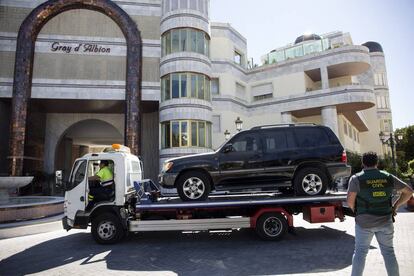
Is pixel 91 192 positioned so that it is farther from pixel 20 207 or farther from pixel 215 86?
pixel 215 86

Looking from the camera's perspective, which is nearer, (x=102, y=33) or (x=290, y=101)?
(x=102, y=33)

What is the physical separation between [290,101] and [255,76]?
482 centimetres

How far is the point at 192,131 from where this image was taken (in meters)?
20.4

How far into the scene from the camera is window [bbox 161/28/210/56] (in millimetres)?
21156

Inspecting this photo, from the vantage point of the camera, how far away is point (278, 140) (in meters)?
7.76

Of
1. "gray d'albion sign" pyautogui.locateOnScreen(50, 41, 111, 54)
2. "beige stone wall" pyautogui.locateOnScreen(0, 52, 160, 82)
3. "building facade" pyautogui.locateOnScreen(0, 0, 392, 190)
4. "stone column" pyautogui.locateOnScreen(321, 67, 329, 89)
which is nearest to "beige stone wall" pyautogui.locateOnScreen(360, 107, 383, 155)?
"building facade" pyautogui.locateOnScreen(0, 0, 392, 190)

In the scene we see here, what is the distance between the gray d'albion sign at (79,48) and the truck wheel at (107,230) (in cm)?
→ 1778

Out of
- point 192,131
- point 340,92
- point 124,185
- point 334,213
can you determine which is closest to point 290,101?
point 340,92

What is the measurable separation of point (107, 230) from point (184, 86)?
49.3 feet

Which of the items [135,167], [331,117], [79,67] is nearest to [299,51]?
[331,117]

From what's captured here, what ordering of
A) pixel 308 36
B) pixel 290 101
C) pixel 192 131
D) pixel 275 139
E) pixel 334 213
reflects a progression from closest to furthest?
1. pixel 334 213
2. pixel 275 139
3. pixel 192 131
4. pixel 290 101
5. pixel 308 36

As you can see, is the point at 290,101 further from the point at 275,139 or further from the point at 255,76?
the point at 275,139

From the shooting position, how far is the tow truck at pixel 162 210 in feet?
22.8

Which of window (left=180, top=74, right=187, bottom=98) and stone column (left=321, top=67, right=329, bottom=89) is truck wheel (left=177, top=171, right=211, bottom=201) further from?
stone column (left=321, top=67, right=329, bottom=89)
